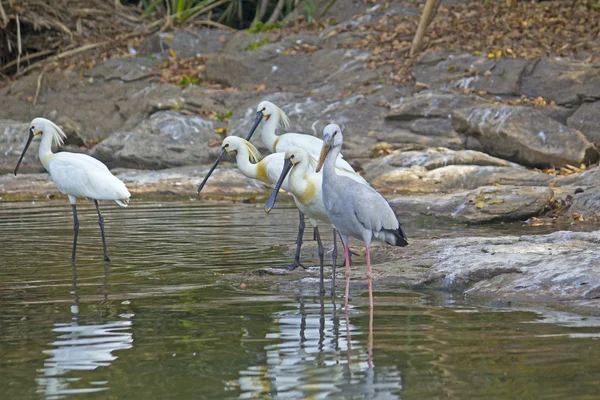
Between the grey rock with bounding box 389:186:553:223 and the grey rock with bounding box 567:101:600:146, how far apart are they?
19.5 feet

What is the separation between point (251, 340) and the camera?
6000 mm

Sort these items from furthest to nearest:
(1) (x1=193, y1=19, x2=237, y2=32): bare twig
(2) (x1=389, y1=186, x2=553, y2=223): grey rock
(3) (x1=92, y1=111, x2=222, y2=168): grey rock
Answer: (1) (x1=193, y1=19, x2=237, y2=32): bare twig → (3) (x1=92, y1=111, x2=222, y2=168): grey rock → (2) (x1=389, y1=186, x2=553, y2=223): grey rock

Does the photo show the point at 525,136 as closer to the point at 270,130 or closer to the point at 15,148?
the point at 270,130

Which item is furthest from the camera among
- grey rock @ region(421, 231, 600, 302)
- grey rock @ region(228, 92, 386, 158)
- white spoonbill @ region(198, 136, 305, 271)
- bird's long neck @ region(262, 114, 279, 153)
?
grey rock @ region(228, 92, 386, 158)

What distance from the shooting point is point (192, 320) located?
6.68 meters

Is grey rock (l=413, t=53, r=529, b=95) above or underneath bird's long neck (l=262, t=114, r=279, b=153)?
above

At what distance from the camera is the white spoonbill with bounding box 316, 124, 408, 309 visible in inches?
289

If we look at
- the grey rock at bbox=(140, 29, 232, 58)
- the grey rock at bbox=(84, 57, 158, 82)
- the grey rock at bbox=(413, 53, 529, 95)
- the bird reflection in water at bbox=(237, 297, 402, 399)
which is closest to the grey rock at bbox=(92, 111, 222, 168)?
the grey rock at bbox=(84, 57, 158, 82)

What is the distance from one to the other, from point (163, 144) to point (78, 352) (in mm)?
14305

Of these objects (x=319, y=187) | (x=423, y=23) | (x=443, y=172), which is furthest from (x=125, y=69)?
(x=319, y=187)

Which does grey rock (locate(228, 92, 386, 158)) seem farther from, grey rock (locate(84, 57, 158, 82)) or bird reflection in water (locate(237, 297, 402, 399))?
bird reflection in water (locate(237, 297, 402, 399))

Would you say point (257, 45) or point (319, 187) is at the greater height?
point (257, 45)

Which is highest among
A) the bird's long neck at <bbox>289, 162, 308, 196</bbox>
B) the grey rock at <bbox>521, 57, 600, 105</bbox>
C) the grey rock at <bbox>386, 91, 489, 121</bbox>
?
the grey rock at <bbox>521, 57, 600, 105</bbox>

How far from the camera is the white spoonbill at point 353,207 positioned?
24.0 ft
